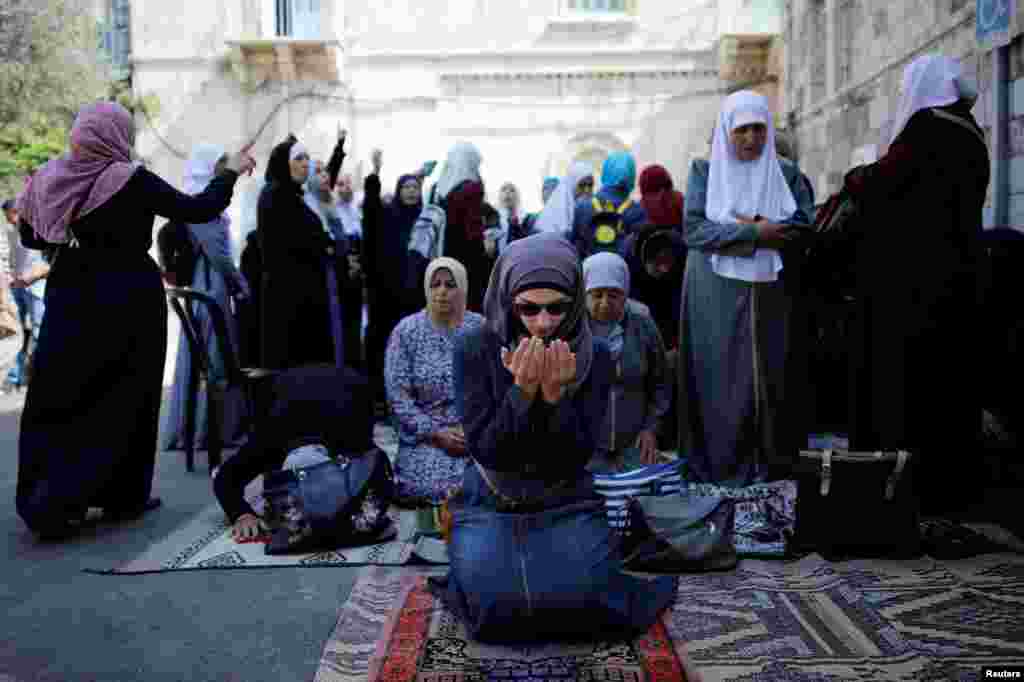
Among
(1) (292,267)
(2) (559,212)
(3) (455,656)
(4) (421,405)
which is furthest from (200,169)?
(3) (455,656)

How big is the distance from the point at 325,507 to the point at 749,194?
221cm

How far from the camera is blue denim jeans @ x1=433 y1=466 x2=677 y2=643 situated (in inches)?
102

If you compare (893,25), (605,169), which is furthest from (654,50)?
(605,169)

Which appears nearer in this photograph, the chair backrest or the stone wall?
the chair backrest

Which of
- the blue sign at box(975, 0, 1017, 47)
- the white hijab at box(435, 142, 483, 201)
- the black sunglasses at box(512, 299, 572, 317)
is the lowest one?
the black sunglasses at box(512, 299, 572, 317)

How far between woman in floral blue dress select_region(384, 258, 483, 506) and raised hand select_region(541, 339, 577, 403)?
73.4 inches

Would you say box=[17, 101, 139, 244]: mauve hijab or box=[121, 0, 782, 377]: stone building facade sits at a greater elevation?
box=[121, 0, 782, 377]: stone building facade

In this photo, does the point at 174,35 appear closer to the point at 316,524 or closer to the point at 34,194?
the point at 34,194

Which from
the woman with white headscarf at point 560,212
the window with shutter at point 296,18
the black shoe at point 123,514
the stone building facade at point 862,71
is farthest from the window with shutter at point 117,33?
the black shoe at point 123,514

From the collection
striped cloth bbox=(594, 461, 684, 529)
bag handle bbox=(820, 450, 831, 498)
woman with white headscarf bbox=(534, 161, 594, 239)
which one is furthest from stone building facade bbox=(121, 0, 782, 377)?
bag handle bbox=(820, 450, 831, 498)

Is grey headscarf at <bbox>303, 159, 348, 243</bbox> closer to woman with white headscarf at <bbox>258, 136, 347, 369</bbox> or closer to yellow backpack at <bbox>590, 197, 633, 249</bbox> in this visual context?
woman with white headscarf at <bbox>258, 136, 347, 369</bbox>

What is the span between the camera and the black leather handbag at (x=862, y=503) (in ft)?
11.3

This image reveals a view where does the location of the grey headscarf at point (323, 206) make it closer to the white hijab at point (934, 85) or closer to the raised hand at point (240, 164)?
the raised hand at point (240, 164)

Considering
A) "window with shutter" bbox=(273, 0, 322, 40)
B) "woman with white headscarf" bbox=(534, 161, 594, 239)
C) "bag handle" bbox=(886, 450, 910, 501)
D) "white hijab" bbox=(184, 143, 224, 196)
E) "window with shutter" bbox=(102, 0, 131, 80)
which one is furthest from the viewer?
"window with shutter" bbox=(102, 0, 131, 80)
